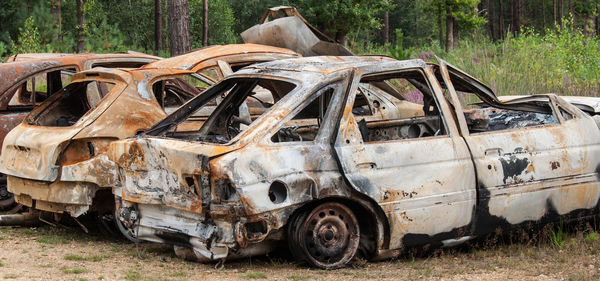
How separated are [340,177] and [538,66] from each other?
885cm

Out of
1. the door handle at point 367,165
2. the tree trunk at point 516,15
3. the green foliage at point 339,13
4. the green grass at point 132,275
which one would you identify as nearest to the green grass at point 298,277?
the door handle at point 367,165

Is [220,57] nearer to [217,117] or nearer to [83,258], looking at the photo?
[217,117]

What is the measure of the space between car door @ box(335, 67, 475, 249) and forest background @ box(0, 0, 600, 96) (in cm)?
729

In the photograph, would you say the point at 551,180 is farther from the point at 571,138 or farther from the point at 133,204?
the point at 133,204

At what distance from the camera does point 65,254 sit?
275 inches

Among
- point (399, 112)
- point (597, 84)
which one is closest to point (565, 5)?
point (597, 84)

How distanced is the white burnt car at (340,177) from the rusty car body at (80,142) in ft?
1.72

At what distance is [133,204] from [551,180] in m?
3.49

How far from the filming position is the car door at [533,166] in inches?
254

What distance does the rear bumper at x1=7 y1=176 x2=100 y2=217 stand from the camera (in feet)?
23.5

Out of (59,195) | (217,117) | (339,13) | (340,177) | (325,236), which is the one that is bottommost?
(325,236)

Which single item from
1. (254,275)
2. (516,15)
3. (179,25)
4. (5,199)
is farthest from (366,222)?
(516,15)

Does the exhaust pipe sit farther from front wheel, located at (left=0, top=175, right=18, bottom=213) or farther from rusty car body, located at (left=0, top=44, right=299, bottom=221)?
rusty car body, located at (left=0, top=44, right=299, bottom=221)

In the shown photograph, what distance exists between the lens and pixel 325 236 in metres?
6.02
